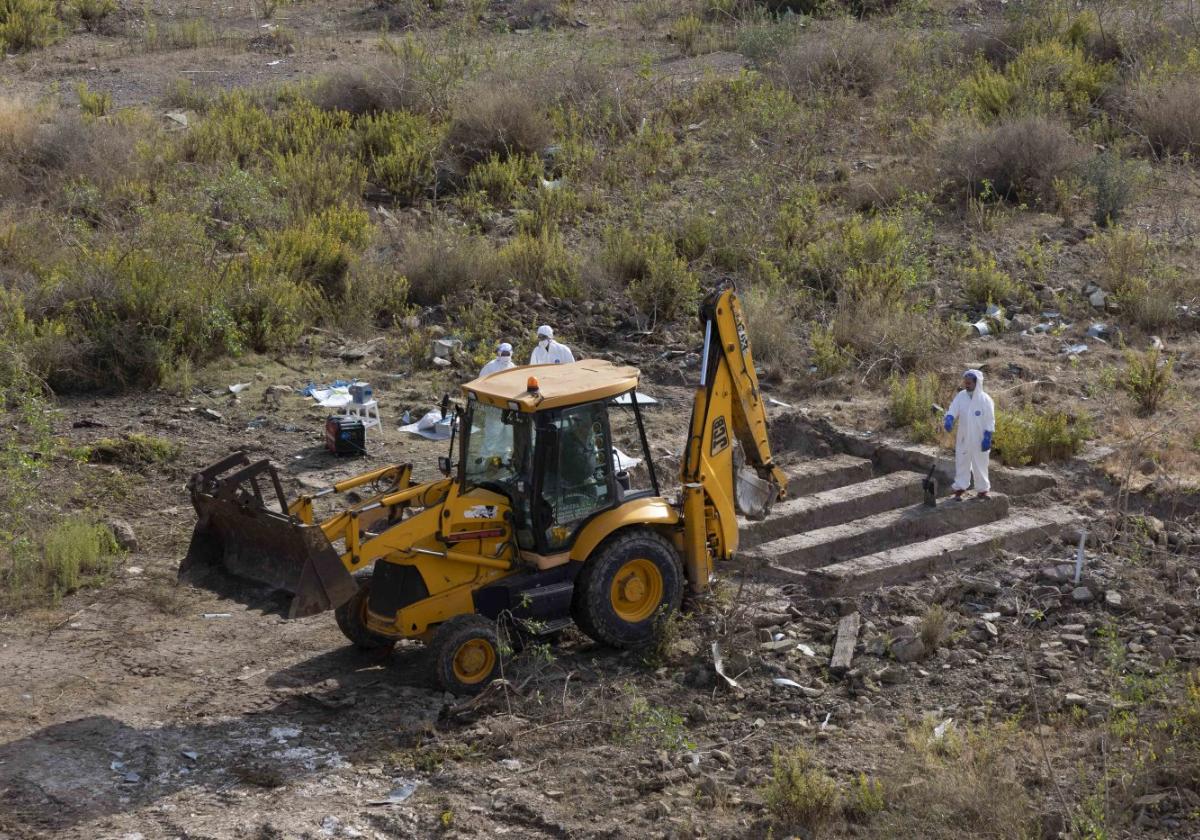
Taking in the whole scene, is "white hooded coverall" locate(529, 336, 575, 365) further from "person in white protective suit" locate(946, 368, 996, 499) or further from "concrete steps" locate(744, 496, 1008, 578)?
"person in white protective suit" locate(946, 368, 996, 499)

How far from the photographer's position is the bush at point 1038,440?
1205 centimetres

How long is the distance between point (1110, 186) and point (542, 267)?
24.8 ft

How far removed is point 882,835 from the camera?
662 centimetres

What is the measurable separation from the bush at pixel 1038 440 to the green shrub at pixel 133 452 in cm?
729

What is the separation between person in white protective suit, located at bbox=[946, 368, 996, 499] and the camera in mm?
10984

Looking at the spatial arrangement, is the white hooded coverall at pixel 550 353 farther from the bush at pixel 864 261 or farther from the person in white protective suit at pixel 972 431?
the bush at pixel 864 261

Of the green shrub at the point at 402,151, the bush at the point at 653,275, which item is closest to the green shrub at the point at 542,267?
the bush at the point at 653,275

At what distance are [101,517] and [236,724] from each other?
3.84m

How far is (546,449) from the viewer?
8438 mm

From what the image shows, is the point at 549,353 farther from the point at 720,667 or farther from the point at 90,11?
the point at 90,11

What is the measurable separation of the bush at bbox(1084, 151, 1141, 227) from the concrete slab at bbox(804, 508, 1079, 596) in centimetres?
818

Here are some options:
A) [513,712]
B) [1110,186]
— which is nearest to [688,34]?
[1110,186]

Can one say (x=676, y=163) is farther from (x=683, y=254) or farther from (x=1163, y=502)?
(x=1163, y=502)

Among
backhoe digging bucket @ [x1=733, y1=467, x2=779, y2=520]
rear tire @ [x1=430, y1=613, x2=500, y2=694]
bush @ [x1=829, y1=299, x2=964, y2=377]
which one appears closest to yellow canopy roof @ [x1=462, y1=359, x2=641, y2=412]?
backhoe digging bucket @ [x1=733, y1=467, x2=779, y2=520]
